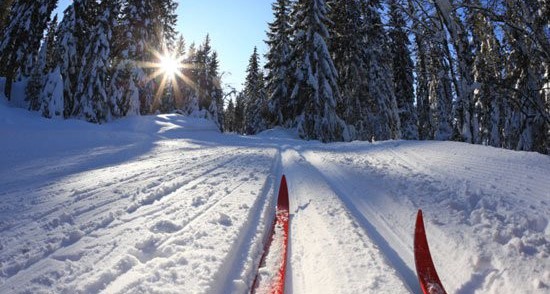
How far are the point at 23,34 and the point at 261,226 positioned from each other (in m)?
15.8

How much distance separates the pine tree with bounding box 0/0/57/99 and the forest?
5 cm

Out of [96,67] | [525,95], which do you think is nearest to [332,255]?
[525,95]

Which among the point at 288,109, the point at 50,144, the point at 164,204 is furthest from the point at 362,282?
the point at 288,109

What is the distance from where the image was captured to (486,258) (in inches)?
92.0

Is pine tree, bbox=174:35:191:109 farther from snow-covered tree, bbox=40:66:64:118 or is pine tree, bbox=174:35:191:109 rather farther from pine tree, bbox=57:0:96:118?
snow-covered tree, bbox=40:66:64:118

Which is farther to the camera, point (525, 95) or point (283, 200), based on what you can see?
point (525, 95)

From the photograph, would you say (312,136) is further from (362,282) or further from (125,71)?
(362,282)

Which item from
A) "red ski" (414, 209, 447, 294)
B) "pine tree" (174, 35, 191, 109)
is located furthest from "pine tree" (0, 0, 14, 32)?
"red ski" (414, 209, 447, 294)

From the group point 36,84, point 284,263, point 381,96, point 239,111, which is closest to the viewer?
point 284,263

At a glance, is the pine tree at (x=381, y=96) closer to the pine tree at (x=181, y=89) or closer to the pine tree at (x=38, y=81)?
the pine tree at (x=38, y=81)

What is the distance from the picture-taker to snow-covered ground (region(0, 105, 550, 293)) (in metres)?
2.05

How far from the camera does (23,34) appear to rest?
45.5ft

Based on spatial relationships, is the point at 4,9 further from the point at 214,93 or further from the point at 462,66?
the point at 462,66

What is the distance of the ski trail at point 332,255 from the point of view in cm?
212
